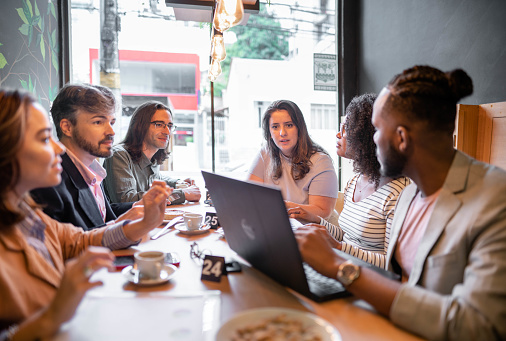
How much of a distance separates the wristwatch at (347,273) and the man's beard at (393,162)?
1.20ft

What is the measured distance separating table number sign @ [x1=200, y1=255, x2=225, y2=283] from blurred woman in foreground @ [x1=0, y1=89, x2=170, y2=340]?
339 millimetres

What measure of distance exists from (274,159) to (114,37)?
2.25 meters

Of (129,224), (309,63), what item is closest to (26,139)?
(129,224)

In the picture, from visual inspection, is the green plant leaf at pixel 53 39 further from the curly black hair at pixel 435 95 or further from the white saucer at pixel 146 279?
the curly black hair at pixel 435 95

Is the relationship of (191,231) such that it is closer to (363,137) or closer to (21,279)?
(21,279)

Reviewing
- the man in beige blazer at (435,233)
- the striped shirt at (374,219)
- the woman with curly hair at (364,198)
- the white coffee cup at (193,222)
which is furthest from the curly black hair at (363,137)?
the white coffee cup at (193,222)

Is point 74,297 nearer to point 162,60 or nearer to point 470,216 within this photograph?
point 470,216

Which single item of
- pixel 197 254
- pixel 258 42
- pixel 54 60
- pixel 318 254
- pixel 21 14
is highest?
pixel 258 42

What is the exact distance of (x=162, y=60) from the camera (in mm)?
3895

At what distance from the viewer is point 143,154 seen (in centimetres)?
305

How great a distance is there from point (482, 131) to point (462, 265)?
1621 millimetres

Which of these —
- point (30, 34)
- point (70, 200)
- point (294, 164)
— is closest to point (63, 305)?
point (70, 200)

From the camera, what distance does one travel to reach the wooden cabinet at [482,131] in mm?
2062

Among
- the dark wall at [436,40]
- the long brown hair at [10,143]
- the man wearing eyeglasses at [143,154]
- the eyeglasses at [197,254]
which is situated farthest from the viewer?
the man wearing eyeglasses at [143,154]
